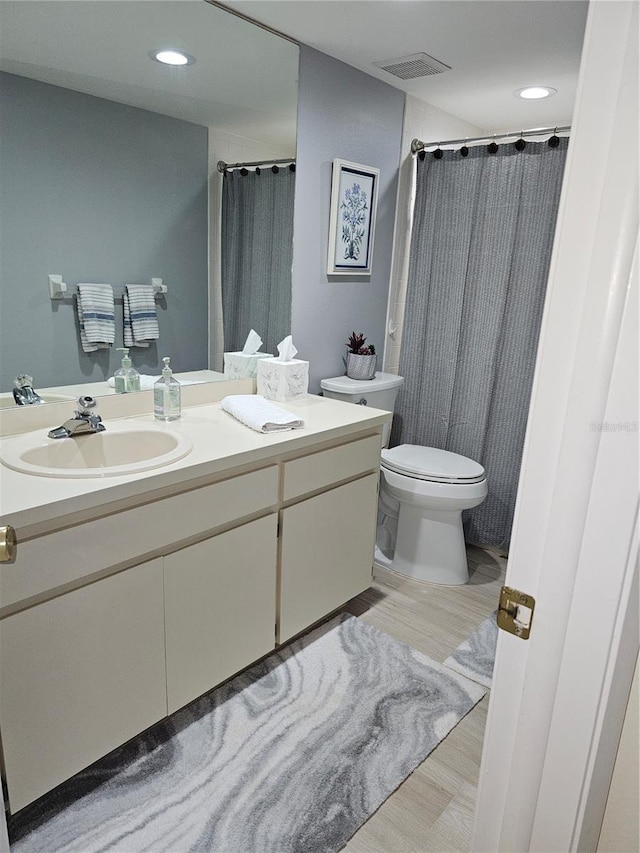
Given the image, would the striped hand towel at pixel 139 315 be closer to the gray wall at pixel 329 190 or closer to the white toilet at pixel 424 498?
the gray wall at pixel 329 190

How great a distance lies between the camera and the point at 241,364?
7.97ft

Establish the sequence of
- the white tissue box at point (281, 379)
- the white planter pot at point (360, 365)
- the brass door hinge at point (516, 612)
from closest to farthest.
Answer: the brass door hinge at point (516, 612)
the white tissue box at point (281, 379)
the white planter pot at point (360, 365)

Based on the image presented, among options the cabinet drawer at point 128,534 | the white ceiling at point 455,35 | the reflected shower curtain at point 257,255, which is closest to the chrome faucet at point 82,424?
the cabinet drawer at point 128,534

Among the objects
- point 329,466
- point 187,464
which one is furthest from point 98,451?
point 329,466

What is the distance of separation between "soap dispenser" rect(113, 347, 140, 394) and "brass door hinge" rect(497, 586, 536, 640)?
1.60 metres

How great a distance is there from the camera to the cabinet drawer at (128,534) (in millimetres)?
1304

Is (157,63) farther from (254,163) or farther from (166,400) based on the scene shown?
(166,400)

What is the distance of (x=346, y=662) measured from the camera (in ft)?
7.01

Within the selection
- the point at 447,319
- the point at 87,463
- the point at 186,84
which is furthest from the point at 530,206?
the point at 87,463

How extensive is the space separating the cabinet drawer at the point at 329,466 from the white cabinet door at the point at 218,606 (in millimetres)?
141

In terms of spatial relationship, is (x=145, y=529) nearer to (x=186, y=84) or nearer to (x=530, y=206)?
(x=186, y=84)

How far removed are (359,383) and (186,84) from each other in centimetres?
143

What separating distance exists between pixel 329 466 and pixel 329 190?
131cm

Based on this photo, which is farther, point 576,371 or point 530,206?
point 530,206
